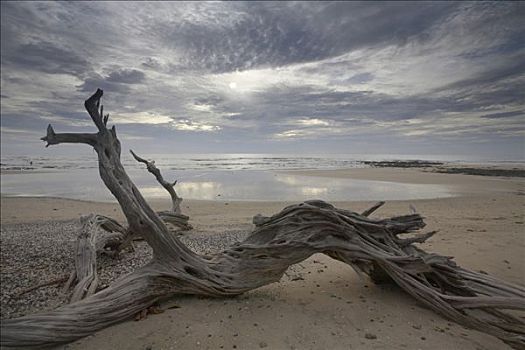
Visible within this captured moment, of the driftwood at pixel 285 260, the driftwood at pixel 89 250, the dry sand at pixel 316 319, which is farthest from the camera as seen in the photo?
the driftwood at pixel 89 250

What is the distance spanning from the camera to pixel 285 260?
172 inches

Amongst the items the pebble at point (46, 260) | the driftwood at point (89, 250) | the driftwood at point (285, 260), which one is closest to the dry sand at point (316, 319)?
the driftwood at point (285, 260)

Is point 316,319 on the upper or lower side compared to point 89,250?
lower

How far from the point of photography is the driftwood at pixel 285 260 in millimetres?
3822

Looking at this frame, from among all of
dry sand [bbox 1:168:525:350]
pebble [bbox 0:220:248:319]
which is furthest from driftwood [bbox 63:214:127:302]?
dry sand [bbox 1:168:525:350]

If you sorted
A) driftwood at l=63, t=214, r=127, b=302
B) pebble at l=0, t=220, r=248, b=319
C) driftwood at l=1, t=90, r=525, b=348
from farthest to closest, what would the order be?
pebble at l=0, t=220, r=248, b=319 → driftwood at l=63, t=214, r=127, b=302 → driftwood at l=1, t=90, r=525, b=348

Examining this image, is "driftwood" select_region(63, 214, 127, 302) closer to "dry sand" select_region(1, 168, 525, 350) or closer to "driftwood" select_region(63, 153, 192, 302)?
"driftwood" select_region(63, 153, 192, 302)

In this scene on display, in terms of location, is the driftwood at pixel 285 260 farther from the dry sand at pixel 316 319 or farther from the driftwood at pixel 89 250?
the driftwood at pixel 89 250

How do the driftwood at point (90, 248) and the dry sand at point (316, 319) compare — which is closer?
the dry sand at point (316, 319)

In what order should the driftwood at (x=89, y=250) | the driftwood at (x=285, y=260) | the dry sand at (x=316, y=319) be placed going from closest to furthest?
the dry sand at (x=316, y=319) → the driftwood at (x=285, y=260) → the driftwood at (x=89, y=250)

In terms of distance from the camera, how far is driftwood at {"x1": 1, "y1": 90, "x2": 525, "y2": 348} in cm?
382

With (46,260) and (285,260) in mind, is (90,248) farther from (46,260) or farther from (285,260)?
(285,260)

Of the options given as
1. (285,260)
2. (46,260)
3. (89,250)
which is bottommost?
(46,260)

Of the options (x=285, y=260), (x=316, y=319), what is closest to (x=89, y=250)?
(x=285, y=260)
